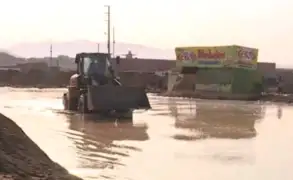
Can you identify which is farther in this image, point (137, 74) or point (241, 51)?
point (137, 74)

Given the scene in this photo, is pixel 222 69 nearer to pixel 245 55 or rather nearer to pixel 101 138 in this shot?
pixel 245 55

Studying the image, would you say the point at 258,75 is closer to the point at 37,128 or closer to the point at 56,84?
the point at 37,128

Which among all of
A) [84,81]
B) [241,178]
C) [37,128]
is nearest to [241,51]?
[84,81]

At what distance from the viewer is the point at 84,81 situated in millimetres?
22625

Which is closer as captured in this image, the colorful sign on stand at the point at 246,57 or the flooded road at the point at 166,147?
the flooded road at the point at 166,147

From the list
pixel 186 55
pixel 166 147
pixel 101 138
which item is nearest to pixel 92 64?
pixel 101 138

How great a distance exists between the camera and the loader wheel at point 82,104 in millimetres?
21547

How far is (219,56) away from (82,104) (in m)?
24.7

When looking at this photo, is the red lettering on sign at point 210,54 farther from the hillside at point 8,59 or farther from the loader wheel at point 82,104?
the hillside at point 8,59

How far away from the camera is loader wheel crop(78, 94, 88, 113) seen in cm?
2155

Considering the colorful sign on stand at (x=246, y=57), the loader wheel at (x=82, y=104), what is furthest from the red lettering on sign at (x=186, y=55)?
the loader wheel at (x=82, y=104)

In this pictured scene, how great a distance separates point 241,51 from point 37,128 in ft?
94.4

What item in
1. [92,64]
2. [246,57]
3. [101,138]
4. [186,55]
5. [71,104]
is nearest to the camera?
[101,138]

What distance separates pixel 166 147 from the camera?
1434cm
